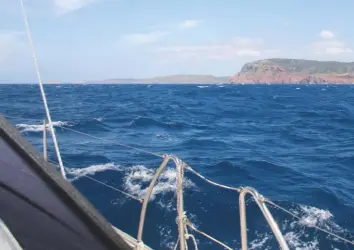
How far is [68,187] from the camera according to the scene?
7.06 feet

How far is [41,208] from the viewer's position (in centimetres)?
212

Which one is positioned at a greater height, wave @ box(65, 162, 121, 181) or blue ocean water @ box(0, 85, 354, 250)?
wave @ box(65, 162, 121, 181)

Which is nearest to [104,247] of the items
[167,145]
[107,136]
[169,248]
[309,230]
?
[169,248]

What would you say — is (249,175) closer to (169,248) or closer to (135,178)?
(135,178)

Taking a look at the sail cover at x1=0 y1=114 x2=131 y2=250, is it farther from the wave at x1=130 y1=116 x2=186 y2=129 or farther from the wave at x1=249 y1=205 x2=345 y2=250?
the wave at x1=130 y1=116 x2=186 y2=129

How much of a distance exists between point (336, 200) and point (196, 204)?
3878mm

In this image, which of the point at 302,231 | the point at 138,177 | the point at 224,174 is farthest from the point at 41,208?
the point at 224,174

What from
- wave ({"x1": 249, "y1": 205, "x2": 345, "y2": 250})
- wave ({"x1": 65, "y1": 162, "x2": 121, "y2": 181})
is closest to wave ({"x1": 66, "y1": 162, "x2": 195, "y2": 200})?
wave ({"x1": 65, "y1": 162, "x2": 121, "y2": 181})

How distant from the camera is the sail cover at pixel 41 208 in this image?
6.35 ft

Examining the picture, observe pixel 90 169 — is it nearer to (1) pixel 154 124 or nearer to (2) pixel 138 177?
(2) pixel 138 177

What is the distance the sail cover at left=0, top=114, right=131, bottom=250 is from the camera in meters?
1.94

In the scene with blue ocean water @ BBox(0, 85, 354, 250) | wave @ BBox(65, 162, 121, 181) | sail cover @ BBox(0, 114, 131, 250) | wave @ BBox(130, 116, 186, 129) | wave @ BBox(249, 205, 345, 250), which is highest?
sail cover @ BBox(0, 114, 131, 250)

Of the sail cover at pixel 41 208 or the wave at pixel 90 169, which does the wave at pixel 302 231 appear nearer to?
the sail cover at pixel 41 208

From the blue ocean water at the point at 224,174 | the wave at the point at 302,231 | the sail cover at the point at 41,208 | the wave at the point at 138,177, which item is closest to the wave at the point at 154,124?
the blue ocean water at the point at 224,174
